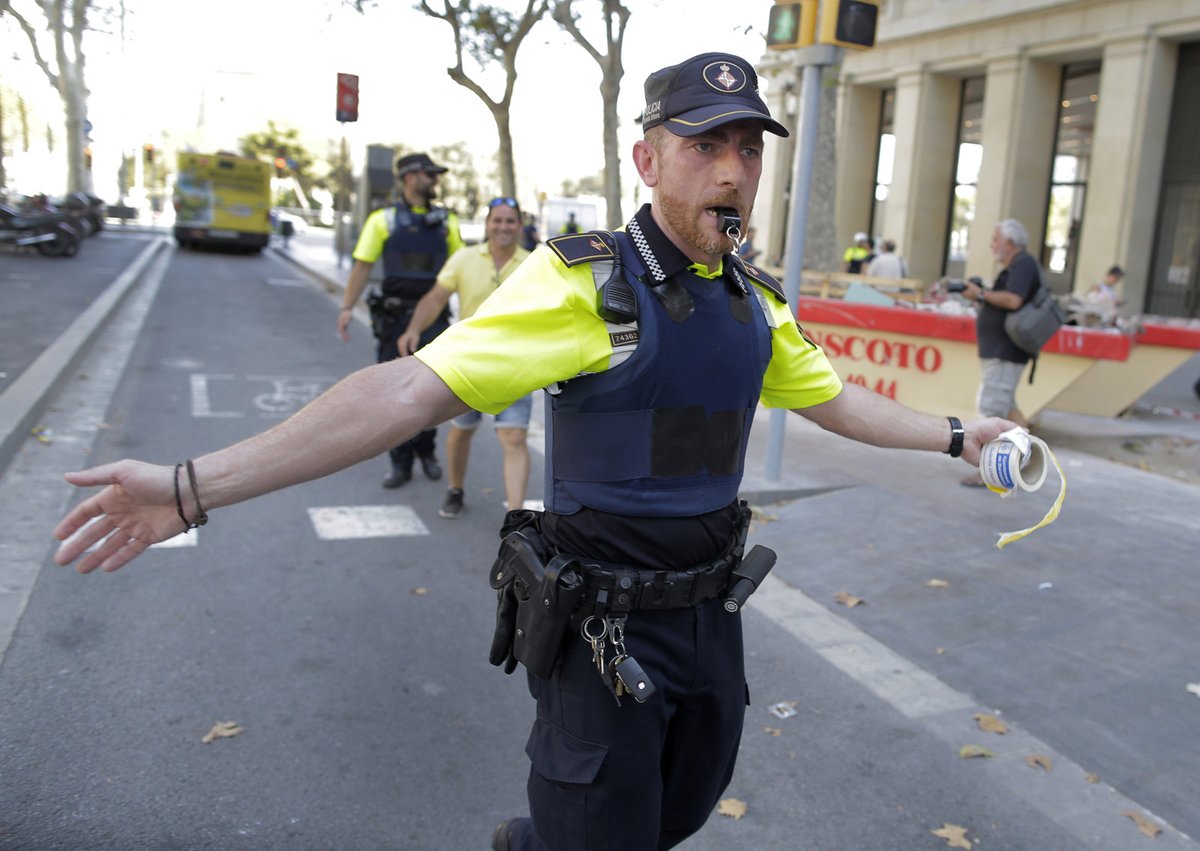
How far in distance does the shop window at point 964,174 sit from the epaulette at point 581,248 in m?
22.3

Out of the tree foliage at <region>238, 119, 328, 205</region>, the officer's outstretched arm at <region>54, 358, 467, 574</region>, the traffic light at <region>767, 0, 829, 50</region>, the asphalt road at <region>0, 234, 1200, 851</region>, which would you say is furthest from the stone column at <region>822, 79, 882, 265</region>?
the tree foliage at <region>238, 119, 328, 205</region>

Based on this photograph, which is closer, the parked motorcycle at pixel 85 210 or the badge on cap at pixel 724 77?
the badge on cap at pixel 724 77

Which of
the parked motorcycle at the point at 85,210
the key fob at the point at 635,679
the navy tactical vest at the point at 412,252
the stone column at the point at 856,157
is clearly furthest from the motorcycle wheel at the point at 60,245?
the key fob at the point at 635,679

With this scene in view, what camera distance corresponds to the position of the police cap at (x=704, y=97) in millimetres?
1994

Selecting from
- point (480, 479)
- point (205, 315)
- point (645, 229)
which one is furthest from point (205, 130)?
point (645, 229)

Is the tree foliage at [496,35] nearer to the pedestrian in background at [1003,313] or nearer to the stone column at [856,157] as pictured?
the stone column at [856,157]

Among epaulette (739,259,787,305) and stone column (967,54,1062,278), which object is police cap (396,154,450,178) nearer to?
epaulette (739,259,787,305)

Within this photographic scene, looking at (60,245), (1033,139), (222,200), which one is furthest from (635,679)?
(222,200)

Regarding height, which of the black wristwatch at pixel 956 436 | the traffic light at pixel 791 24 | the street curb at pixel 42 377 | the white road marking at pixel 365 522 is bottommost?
the white road marking at pixel 365 522

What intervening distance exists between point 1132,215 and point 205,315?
1582cm

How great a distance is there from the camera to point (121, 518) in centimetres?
181

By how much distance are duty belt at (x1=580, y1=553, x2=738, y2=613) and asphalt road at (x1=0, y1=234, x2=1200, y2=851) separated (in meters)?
1.44

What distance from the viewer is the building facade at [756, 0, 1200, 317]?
1811 centimetres

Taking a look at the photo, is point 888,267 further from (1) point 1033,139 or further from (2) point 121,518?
(2) point 121,518
